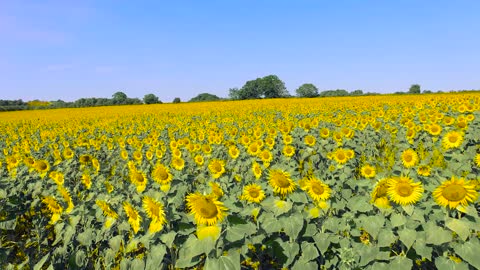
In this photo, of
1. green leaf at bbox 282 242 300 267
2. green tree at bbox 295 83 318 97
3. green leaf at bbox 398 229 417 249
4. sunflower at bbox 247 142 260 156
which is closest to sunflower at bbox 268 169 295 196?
green leaf at bbox 282 242 300 267

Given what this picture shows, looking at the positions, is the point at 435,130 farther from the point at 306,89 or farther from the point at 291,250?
the point at 306,89

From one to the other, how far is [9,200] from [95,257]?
98.8 inches

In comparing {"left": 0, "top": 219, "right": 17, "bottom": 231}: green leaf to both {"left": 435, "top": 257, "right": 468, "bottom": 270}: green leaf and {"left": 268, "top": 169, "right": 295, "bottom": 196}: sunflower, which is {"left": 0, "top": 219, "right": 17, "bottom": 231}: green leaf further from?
{"left": 435, "top": 257, "right": 468, "bottom": 270}: green leaf

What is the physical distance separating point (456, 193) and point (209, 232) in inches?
86.3

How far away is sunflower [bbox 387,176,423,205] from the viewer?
3250 millimetres

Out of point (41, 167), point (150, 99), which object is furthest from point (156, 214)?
point (150, 99)

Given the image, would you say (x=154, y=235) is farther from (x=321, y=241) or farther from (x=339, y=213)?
(x=339, y=213)

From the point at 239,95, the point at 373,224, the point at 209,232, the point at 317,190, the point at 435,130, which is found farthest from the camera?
the point at 239,95

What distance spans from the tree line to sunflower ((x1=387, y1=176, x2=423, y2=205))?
185 ft

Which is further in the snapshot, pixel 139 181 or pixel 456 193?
pixel 139 181

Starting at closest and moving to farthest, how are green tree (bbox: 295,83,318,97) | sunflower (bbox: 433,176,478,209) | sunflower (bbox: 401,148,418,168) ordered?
1. sunflower (bbox: 433,176,478,209)
2. sunflower (bbox: 401,148,418,168)
3. green tree (bbox: 295,83,318,97)

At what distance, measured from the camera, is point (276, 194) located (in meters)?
3.78

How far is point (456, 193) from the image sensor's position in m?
2.94

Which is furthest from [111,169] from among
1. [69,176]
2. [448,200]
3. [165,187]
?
[448,200]
